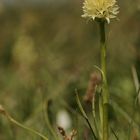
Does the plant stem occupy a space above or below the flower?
below

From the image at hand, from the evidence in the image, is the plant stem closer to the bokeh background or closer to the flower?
the flower

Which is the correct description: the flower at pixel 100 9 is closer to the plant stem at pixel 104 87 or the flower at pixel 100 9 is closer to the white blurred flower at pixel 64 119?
the plant stem at pixel 104 87

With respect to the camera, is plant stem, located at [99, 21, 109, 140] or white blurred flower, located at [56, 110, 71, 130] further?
white blurred flower, located at [56, 110, 71, 130]

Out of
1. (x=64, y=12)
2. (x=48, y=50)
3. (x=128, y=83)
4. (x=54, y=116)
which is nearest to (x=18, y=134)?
(x=54, y=116)

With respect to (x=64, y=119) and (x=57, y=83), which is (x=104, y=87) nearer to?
(x=64, y=119)

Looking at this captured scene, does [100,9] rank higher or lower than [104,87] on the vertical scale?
higher

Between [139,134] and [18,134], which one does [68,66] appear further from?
[139,134]

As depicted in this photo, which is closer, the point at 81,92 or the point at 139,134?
the point at 139,134

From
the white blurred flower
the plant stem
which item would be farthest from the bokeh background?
the plant stem

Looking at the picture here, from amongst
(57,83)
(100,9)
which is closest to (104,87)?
(100,9)
